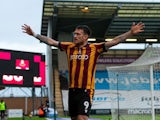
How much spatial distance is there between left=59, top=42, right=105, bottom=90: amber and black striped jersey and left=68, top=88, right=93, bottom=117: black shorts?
80 millimetres

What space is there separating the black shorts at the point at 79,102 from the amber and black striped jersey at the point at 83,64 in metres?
0.08

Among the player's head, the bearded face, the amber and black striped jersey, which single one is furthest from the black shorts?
the bearded face

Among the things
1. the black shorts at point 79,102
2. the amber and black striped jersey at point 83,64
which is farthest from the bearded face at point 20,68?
the black shorts at point 79,102

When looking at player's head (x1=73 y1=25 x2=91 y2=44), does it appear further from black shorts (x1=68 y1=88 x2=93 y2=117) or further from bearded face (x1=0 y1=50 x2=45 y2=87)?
bearded face (x1=0 y1=50 x2=45 y2=87)

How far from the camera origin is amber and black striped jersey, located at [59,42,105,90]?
6.14 m

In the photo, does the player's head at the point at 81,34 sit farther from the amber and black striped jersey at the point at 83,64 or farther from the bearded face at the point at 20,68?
the bearded face at the point at 20,68

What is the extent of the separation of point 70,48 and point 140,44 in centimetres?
4153

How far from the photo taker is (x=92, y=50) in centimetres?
625

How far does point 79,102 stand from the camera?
6.07m

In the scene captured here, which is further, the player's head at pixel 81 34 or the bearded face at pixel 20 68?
the bearded face at pixel 20 68

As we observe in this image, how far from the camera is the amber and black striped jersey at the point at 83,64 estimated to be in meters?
6.14

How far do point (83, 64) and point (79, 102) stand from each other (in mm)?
506

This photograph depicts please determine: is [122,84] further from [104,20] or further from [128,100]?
[104,20]

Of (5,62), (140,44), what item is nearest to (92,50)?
(5,62)
